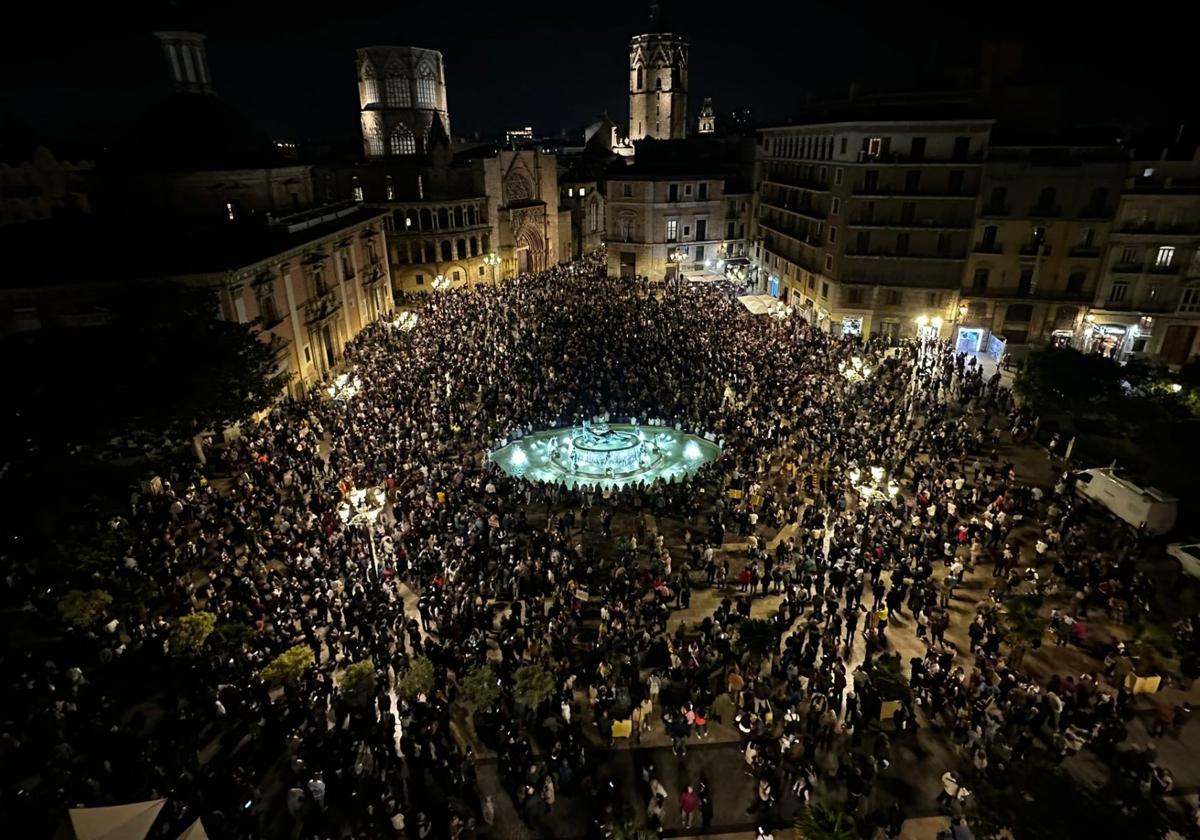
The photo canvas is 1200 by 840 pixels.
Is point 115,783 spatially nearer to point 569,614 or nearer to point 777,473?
point 569,614

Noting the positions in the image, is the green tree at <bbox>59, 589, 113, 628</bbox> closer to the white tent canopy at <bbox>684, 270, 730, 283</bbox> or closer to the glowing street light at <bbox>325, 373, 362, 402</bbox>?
the glowing street light at <bbox>325, 373, 362, 402</bbox>

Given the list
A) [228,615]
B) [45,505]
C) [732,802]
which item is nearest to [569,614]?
[732,802]

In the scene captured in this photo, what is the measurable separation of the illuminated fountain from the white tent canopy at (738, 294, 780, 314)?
18349 millimetres

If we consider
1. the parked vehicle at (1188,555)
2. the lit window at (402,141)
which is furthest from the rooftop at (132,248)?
the parked vehicle at (1188,555)

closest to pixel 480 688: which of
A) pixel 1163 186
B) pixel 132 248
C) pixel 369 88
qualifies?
pixel 132 248

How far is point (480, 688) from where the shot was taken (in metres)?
13.2

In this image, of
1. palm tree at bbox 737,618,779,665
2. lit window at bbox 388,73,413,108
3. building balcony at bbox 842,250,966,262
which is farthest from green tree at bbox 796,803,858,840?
lit window at bbox 388,73,413,108

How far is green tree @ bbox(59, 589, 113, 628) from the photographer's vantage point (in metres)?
14.7

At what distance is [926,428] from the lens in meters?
25.1

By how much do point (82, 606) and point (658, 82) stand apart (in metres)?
78.0

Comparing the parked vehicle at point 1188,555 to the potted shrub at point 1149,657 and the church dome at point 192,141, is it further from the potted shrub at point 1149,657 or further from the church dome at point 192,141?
the church dome at point 192,141

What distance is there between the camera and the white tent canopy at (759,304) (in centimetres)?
4248

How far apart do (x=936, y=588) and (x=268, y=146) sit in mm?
43213

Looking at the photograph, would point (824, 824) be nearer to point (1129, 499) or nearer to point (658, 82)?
point (1129, 499)
